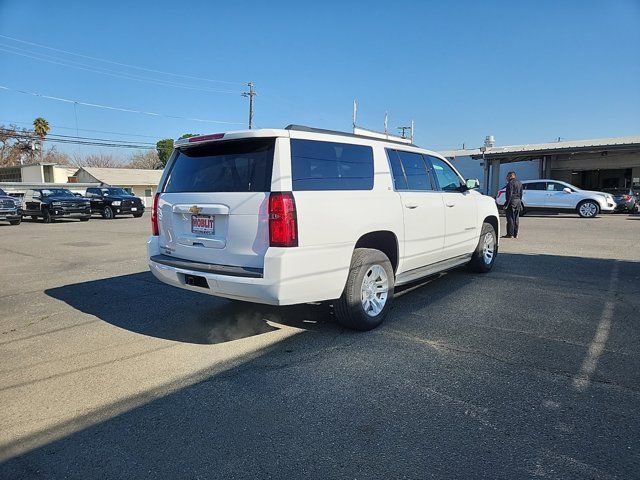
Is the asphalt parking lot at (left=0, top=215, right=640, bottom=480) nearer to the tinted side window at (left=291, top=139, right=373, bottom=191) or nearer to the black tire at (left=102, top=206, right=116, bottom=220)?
the tinted side window at (left=291, top=139, right=373, bottom=191)

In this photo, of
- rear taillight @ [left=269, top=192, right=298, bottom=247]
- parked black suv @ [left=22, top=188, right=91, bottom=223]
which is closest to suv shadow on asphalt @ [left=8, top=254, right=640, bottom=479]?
rear taillight @ [left=269, top=192, right=298, bottom=247]

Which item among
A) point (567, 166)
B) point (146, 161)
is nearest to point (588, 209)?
point (567, 166)

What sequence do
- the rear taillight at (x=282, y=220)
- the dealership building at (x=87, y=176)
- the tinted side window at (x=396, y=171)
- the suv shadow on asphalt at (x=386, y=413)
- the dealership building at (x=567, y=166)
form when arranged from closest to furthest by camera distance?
the suv shadow on asphalt at (x=386, y=413) < the rear taillight at (x=282, y=220) < the tinted side window at (x=396, y=171) < the dealership building at (x=567, y=166) < the dealership building at (x=87, y=176)

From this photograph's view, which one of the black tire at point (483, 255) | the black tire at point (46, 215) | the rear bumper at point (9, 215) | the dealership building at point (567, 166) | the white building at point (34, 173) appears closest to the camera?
the black tire at point (483, 255)

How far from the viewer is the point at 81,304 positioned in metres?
5.86

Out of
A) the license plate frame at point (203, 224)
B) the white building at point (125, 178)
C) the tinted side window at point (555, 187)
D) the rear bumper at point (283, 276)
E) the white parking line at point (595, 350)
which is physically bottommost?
the white parking line at point (595, 350)

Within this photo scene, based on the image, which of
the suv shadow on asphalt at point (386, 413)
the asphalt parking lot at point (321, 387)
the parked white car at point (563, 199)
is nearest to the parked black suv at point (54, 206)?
the asphalt parking lot at point (321, 387)

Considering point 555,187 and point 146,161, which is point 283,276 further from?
point 146,161

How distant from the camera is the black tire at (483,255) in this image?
6992mm

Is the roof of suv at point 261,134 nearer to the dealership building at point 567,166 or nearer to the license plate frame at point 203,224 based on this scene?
the license plate frame at point 203,224

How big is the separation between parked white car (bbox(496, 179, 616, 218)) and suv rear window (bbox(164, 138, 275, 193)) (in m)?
17.7

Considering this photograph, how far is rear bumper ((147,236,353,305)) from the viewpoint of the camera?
371cm

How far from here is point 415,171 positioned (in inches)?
214

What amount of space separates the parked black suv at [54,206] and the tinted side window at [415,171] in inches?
866
